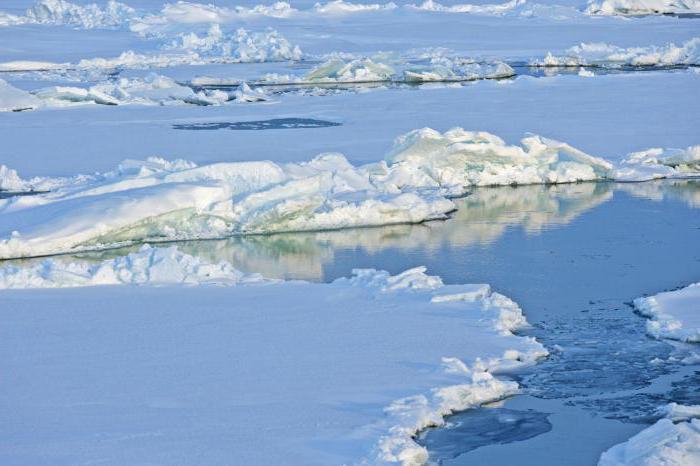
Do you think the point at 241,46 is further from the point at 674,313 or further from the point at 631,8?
the point at 674,313

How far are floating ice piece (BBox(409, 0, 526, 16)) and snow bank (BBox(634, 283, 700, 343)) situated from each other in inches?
1286

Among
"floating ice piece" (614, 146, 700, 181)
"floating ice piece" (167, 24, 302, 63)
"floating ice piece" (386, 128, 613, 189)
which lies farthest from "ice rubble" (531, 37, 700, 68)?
"floating ice piece" (386, 128, 613, 189)

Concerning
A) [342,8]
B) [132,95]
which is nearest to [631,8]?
[342,8]

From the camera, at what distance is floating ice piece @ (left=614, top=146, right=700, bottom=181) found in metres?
10.6

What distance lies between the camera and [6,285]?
6.54 m

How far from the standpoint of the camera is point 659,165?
428 inches

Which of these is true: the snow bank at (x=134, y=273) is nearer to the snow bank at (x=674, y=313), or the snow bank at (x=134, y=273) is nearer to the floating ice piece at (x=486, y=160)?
the snow bank at (x=674, y=313)

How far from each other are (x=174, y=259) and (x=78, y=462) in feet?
10.0

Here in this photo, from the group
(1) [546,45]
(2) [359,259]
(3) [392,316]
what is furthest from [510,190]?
(1) [546,45]

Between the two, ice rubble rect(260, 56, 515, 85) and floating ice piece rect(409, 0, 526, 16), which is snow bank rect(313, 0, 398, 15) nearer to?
floating ice piece rect(409, 0, 526, 16)

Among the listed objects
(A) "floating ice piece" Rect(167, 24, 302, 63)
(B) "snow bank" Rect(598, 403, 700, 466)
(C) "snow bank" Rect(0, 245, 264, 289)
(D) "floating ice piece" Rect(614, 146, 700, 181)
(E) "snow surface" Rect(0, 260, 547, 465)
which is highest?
(B) "snow bank" Rect(598, 403, 700, 466)

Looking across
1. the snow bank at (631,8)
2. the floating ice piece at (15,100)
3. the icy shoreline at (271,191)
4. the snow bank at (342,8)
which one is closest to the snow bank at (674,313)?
the icy shoreline at (271,191)

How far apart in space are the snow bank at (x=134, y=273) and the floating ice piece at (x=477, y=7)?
3242 cm

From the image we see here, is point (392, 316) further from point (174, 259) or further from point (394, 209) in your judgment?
point (394, 209)
